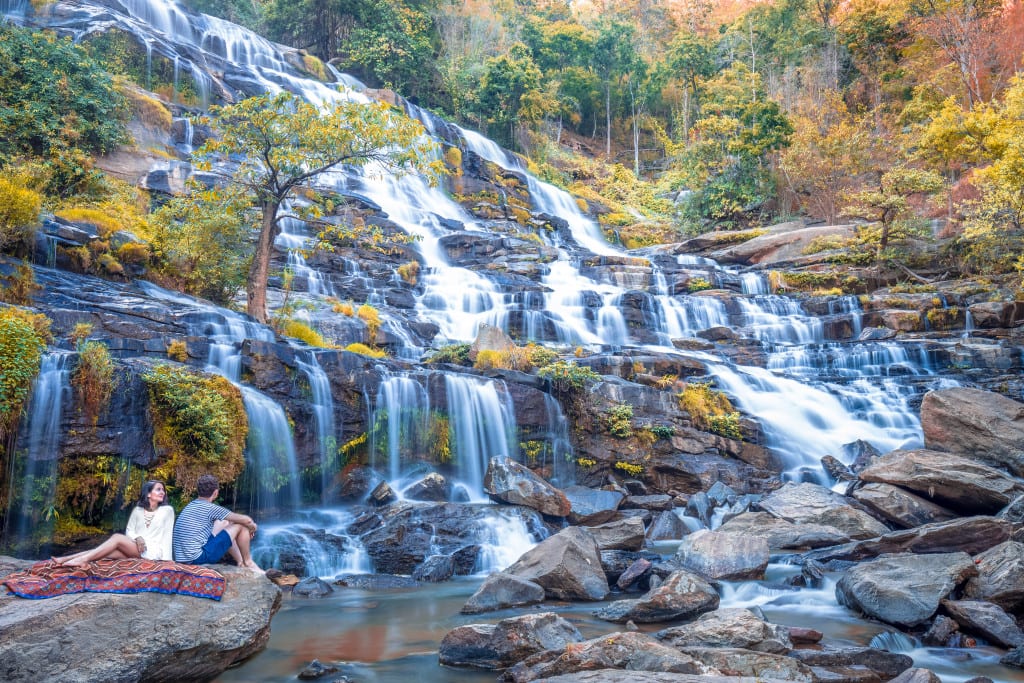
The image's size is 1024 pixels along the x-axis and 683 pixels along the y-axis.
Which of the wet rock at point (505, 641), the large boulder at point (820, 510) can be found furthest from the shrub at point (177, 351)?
the large boulder at point (820, 510)

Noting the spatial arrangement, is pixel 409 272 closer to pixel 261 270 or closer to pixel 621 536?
pixel 261 270

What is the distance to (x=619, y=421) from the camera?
45.2ft

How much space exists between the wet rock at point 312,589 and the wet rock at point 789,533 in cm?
569

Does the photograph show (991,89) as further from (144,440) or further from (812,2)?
(144,440)

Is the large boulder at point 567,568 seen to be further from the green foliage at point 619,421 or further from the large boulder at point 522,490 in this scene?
the green foliage at point 619,421

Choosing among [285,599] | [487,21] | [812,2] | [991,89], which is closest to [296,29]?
[487,21]

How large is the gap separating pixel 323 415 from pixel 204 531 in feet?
18.3

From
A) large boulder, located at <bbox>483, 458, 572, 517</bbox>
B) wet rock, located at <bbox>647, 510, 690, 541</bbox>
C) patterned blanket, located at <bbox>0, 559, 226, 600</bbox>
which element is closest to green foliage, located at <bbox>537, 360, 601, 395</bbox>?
large boulder, located at <bbox>483, 458, 572, 517</bbox>

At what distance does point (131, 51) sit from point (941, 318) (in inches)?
Answer: 1182

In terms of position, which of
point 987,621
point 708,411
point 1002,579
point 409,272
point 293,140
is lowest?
point 987,621

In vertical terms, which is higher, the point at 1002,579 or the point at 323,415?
the point at 323,415

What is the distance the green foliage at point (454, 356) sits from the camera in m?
15.6

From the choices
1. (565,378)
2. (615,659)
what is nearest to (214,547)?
(615,659)

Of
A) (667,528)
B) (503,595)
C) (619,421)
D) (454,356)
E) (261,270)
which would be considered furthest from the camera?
(454,356)
